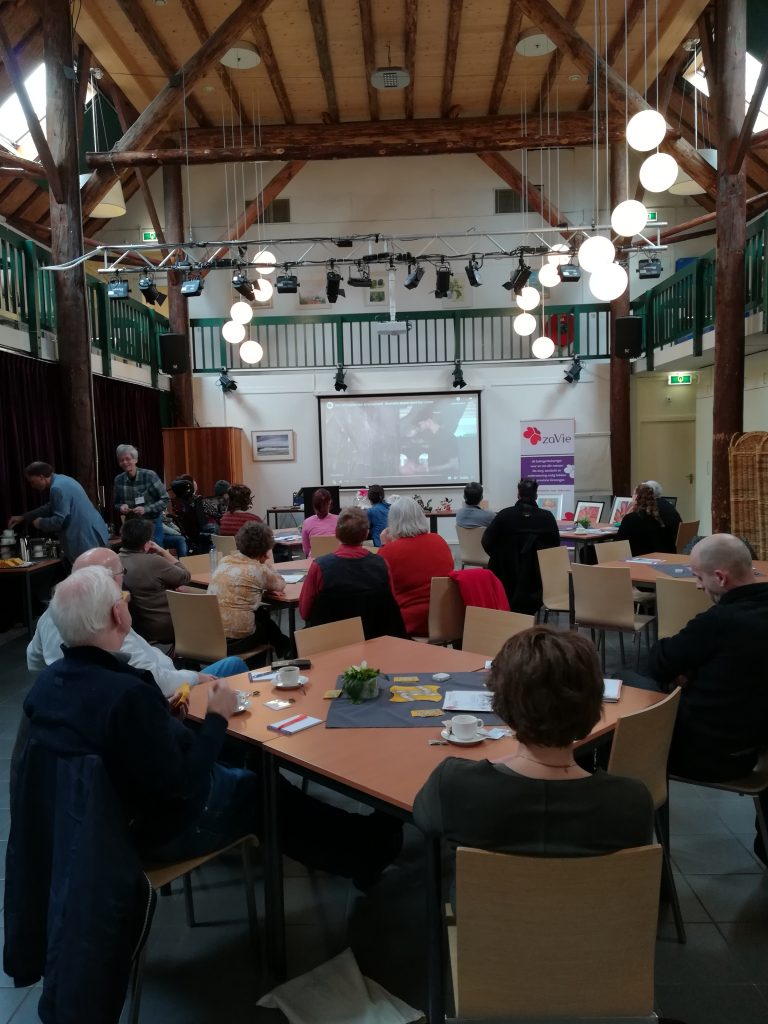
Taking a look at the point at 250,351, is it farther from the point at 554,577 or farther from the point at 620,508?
the point at 554,577

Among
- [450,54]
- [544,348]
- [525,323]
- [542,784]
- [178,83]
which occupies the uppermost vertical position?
[450,54]

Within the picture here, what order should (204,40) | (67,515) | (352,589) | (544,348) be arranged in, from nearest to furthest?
(352,589), (67,515), (204,40), (544,348)

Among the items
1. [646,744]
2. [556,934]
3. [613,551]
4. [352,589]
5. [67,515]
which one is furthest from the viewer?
[67,515]

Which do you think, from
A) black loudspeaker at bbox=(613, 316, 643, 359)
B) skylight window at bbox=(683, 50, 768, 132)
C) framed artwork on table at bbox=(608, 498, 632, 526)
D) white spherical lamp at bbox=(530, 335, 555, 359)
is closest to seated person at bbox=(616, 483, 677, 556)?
framed artwork on table at bbox=(608, 498, 632, 526)

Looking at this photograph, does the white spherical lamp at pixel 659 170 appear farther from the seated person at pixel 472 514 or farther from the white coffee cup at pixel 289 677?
the white coffee cup at pixel 289 677

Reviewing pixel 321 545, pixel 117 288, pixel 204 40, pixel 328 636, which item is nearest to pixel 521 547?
pixel 321 545

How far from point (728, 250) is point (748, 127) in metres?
1.05

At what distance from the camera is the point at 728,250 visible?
6.90m

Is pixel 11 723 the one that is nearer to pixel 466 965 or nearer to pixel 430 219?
pixel 466 965

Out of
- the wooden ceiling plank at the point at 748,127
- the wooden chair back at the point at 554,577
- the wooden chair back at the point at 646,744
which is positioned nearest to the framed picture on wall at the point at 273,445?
the wooden chair back at the point at 554,577

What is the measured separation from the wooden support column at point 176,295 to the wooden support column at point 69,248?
3728mm

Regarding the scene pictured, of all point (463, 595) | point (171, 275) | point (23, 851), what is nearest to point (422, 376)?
point (171, 275)

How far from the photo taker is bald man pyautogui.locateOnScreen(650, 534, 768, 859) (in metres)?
2.27

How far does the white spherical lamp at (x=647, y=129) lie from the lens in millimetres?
4156
